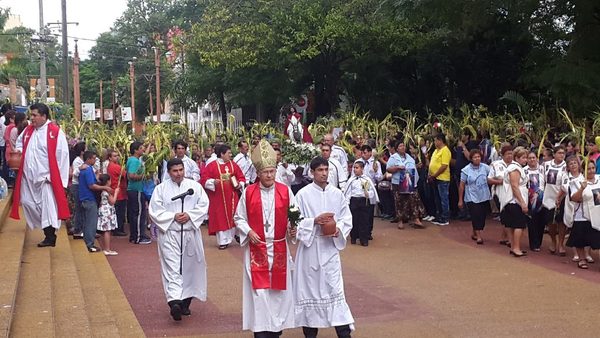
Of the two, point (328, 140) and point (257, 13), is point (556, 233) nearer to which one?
point (328, 140)

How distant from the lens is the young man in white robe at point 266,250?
6.43m

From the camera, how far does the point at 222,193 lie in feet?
40.3

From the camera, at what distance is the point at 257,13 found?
1074 inches

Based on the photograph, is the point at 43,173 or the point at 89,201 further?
the point at 89,201

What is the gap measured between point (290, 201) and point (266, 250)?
0.48 metres

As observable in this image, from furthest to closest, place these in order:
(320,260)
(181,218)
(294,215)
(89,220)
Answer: (89,220)
(181,218)
(320,260)
(294,215)

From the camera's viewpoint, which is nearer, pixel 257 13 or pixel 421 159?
pixel 421 159

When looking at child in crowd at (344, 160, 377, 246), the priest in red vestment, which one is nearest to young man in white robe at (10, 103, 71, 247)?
the priest in red vestment

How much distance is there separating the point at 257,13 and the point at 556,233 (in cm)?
1802

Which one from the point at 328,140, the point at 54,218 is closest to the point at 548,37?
the point at 328,140

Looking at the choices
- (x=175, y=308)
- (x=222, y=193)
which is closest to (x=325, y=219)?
(x=175, y=308)

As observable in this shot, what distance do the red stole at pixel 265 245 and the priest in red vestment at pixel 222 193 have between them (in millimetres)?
5588

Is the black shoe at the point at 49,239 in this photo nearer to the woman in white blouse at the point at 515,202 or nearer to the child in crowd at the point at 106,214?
the child in crowd at the point at 106,214

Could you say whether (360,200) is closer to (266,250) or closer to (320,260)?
(320,260)
